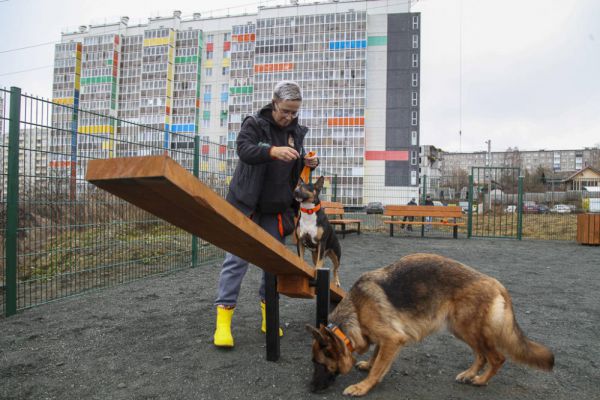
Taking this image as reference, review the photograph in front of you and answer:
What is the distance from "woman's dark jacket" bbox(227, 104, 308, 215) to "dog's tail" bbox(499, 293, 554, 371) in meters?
1.77

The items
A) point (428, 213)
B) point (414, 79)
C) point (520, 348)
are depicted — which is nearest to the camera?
point (520, 348)

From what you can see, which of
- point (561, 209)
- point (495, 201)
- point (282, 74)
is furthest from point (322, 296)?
point (282, 74)

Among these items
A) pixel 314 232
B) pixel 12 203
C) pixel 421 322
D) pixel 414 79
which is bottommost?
pixel 421 322

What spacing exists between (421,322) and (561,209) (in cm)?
1834

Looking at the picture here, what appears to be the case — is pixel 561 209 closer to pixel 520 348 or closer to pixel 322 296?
pixel 520 348

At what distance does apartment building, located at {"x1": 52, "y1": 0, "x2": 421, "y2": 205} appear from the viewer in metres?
58.3

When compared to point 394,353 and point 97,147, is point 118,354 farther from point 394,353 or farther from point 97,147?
point 97,147

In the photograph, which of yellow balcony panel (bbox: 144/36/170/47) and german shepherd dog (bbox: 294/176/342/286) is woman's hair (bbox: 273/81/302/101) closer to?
german shepherd dog (bbox: 294/176/342/286)

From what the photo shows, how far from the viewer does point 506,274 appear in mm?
6594

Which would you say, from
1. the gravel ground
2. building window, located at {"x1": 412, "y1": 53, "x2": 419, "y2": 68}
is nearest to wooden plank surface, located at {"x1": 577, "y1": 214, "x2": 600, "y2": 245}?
the gravel ground

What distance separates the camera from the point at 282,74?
60.3 m

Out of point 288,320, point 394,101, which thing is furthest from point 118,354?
point 394,101

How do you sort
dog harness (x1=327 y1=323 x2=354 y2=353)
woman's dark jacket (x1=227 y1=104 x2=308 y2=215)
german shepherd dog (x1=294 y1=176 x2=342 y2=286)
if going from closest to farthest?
dog harness (x1=327 y1=323 x2=354 y2=353)
woman's dark jacket (x1=227 y1=104 x2=308 y2=215)
german shepherd dog (x1=294 y1=176 x2=342 y2=286)

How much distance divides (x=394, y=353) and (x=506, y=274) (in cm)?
520
